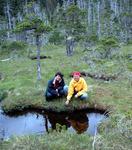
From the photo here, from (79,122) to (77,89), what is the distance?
1.89 meters

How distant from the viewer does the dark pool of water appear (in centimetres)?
1380

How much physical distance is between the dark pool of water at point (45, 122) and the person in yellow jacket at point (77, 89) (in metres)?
0.84

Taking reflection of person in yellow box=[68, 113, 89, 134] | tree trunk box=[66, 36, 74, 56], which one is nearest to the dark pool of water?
reflection of person in yellow box=[68, 113, 89, 134]

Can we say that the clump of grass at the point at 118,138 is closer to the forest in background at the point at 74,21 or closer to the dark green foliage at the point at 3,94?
Answer: the dark green foliage at the point at 3,94

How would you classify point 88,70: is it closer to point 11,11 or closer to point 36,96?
point 36,96

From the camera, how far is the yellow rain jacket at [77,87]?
15.7 m

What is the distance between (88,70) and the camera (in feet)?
76.1

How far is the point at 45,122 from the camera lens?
1477cm

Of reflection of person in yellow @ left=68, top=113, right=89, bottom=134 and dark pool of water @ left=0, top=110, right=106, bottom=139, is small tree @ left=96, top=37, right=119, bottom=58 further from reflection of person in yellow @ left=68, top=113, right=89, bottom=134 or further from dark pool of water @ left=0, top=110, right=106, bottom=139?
reflection of person in yellow @ left=68, top=113, right=89, bottom=134

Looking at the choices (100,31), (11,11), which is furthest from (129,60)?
(11,11)

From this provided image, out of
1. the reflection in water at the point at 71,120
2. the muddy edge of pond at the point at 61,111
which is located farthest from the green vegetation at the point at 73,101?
the reflection in water at the point at 71,120

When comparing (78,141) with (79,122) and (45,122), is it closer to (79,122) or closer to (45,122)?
(79,122)

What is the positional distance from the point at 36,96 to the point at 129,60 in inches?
487

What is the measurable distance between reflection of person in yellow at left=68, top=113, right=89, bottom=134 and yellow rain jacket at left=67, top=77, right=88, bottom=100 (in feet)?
3.28
